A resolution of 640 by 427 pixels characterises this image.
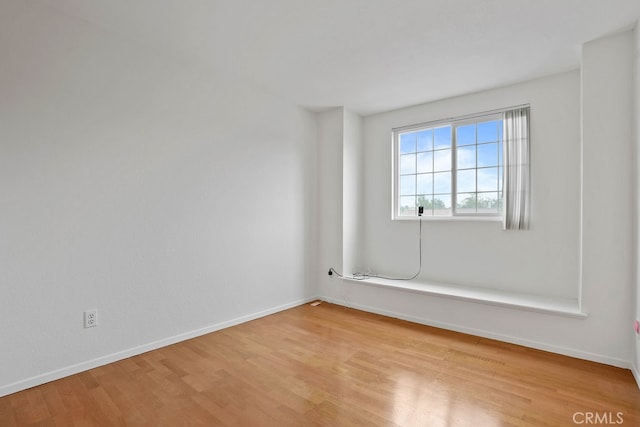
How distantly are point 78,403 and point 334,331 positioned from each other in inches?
79.4

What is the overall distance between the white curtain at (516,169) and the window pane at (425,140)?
866 millimetres

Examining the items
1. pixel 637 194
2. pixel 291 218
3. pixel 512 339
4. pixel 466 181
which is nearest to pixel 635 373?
pixel 512 339

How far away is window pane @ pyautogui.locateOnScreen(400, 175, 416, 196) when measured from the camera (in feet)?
13.9

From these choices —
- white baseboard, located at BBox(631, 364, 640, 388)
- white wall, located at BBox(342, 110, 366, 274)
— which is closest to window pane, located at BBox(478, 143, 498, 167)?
white wall, located at BBox(342, 110, 366, 274)

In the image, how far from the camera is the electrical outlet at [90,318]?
7.80 feet

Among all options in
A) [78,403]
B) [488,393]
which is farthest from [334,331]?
[78,403]

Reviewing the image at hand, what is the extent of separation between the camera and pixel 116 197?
255cm

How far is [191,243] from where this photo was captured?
9.94 feet

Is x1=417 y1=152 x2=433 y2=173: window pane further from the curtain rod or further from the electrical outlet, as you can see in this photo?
the electrical outlet

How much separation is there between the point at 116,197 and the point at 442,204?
339cm

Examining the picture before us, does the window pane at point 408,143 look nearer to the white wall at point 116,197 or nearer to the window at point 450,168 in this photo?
the window at point 450,168

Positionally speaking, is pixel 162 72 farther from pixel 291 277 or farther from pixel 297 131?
pixel 291 277

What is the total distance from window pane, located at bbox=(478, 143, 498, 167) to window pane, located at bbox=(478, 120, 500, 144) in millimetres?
66

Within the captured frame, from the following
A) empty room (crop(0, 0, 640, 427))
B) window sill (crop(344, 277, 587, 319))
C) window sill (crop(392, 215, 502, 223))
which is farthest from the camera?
window sill (crop(392, 215, 502, 223))
